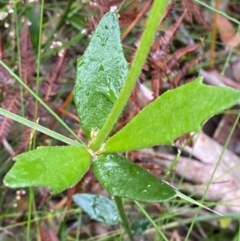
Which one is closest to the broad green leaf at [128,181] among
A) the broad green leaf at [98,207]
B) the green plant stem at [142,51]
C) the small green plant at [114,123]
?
the small green plant at [114,123]

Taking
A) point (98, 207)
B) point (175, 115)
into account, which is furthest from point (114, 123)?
point (98, 207)

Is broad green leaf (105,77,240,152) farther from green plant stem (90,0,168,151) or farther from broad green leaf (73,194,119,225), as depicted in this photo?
Answer: broad green leaf (73,194,119,225)

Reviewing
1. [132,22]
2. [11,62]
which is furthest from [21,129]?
[132,22]

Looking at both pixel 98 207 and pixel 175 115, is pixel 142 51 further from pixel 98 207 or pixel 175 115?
pixel 98 207

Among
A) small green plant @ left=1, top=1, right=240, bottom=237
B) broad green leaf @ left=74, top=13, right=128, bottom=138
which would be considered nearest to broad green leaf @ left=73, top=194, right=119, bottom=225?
small green plant @ left=1, top=1, right=240, bottom=237

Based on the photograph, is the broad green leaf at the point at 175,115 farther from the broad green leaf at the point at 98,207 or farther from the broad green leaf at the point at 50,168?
the broad green leaf at the point at 98,207
